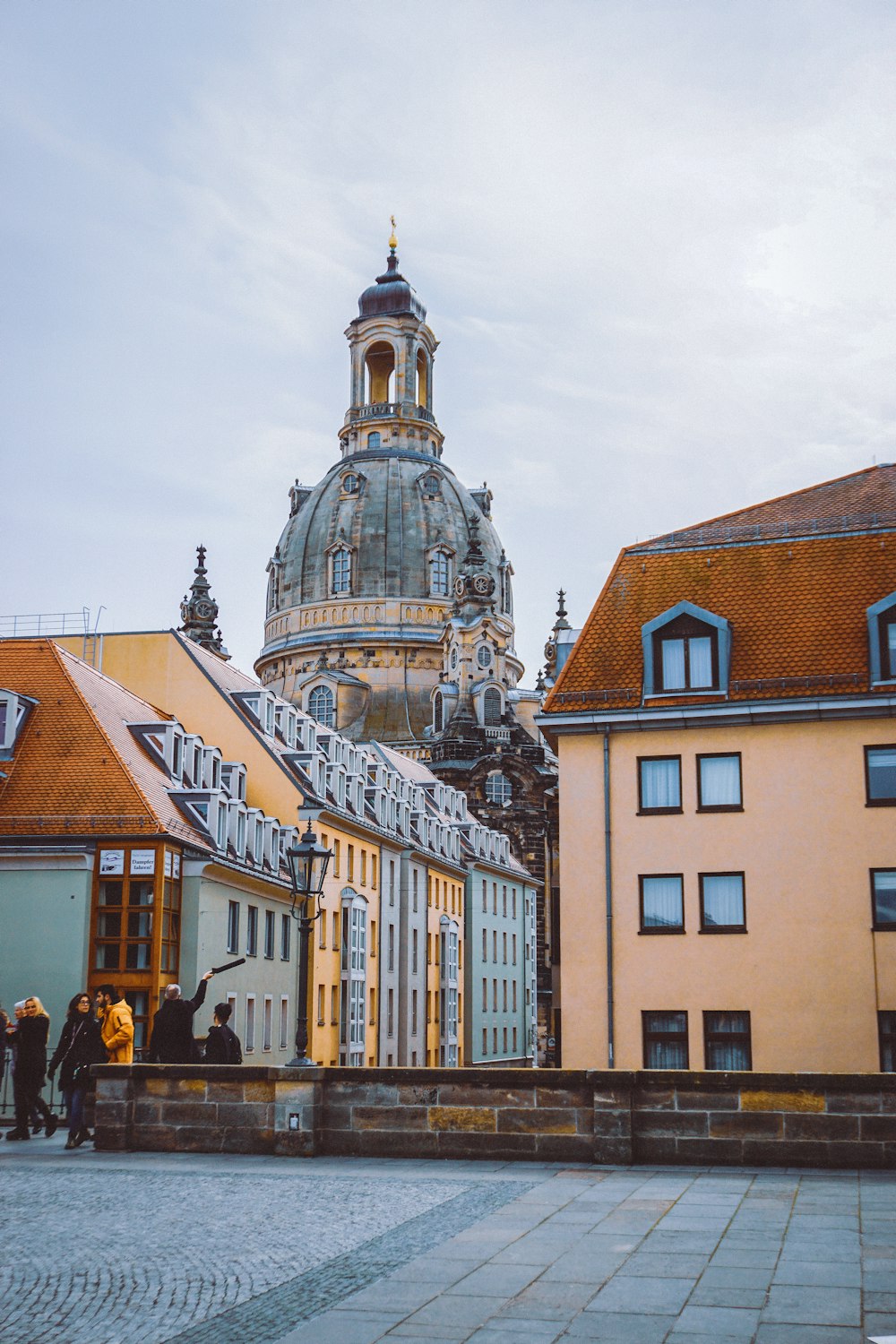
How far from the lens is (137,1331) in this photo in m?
9.15

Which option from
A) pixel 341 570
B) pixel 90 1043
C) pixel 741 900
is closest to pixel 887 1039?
pixel 741 900

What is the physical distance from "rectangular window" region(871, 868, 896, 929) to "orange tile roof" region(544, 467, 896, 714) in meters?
3.68

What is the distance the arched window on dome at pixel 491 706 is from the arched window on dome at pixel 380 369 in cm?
4062

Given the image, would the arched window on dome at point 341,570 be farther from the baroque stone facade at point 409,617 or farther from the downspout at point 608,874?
the downspout at point 608,874

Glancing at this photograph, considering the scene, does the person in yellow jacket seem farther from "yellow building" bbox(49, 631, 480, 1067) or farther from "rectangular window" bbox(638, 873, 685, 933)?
"yellow building" bbox(49, 631, 480, 1067)

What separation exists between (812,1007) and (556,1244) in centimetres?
2025

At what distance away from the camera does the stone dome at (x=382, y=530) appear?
118438mm

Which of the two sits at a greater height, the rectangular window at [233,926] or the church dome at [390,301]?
the church dome at [390,301]

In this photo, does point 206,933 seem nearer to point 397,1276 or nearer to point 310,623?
point 397,1276

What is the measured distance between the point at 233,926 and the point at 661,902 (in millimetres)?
11920

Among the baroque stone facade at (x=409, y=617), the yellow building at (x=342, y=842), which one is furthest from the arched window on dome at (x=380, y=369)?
the yellow building at (x=342, y=842)

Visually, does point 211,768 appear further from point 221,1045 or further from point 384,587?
point 384,587

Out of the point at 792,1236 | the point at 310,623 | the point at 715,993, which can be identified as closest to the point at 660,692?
the point at 715,993

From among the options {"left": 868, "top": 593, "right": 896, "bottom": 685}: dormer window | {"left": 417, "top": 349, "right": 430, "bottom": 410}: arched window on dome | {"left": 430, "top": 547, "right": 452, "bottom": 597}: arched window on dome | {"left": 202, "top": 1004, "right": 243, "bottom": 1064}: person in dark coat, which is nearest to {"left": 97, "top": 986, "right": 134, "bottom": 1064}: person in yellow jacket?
{"left": 202, "top": 1004, "right": 243, "bottom": 1064}: person in dark coat
